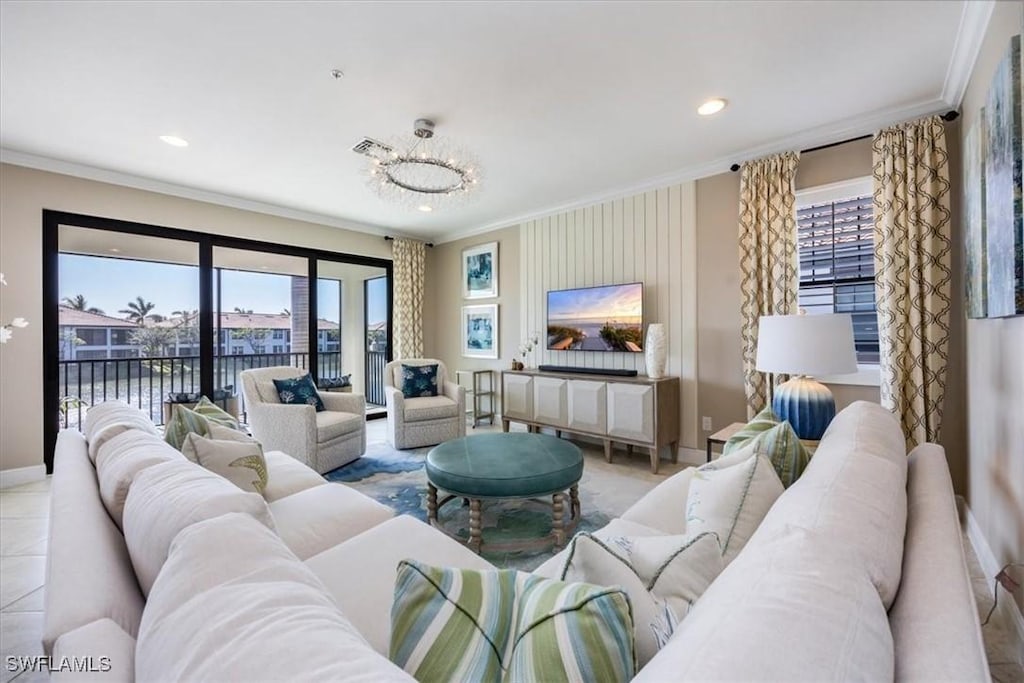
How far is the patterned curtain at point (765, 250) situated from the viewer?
123 inches

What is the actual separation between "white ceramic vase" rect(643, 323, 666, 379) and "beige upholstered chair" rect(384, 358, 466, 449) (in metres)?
1.87

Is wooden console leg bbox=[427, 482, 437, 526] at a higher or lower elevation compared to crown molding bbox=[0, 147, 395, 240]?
lower

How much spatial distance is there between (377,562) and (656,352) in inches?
117

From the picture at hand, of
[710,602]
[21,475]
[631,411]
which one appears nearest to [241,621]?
[710,602]

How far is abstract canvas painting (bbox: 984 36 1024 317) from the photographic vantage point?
1438 mm

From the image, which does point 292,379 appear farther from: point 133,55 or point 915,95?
point 915,95

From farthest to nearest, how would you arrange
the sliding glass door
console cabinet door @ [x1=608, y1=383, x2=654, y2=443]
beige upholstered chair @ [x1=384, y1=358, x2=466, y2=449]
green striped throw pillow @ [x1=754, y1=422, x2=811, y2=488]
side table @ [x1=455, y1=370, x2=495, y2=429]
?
side table @ [x1=455, y1=370, x2=495, y2=429] < beige upholstered chair @ [x1=384, y1=358, x2=466, y2=449] < the sliding glass door < console cabinet door @ [x1=608, y1=383, x2=654, y2=443] < green striped throw pillow @ [x1=754, y1=422, x2=811, y2=488]

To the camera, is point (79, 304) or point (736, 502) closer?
point (736, 502)

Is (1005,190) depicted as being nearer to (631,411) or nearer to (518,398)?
(631,411)

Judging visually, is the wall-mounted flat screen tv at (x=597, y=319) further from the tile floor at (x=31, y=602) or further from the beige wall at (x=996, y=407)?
the tile floor at (x=31, y=602)

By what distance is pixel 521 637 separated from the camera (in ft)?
1.97

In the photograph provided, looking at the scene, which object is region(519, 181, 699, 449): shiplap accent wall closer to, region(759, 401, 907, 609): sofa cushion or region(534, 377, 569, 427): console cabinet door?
region(534, 377, 569, 427): console cabinet door

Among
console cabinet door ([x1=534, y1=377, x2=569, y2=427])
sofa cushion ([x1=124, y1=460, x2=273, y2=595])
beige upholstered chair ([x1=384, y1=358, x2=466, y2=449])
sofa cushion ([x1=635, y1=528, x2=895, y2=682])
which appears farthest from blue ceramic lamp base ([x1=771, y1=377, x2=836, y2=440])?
beige upholstered chair ([x1=384, y1=358, x2=466, y2=449])

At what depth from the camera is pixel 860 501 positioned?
0.85 meters
